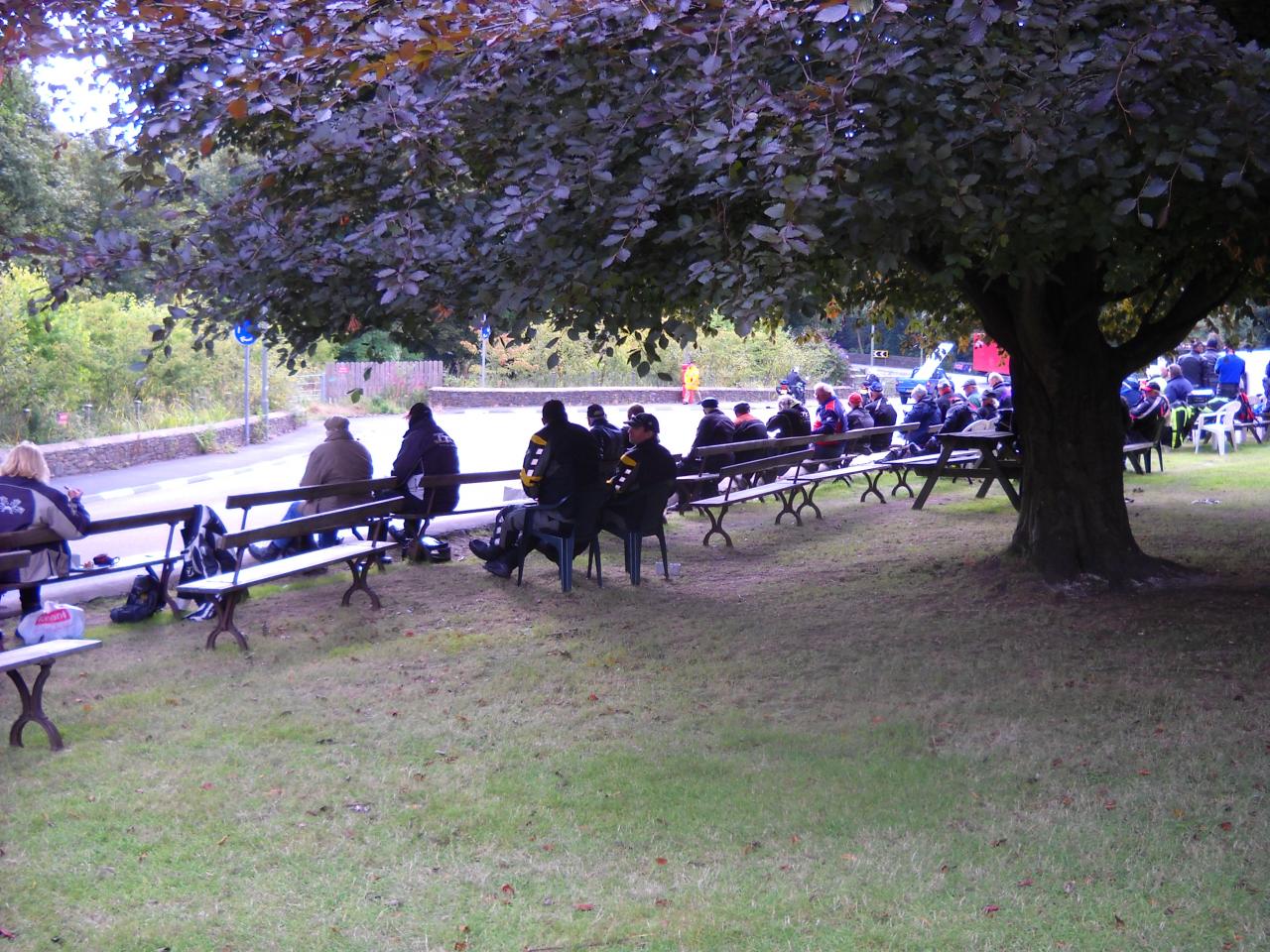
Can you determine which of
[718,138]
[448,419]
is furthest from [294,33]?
[448,419]

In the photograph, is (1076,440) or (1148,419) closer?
(1076,440)

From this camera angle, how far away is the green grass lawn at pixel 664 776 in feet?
14.0

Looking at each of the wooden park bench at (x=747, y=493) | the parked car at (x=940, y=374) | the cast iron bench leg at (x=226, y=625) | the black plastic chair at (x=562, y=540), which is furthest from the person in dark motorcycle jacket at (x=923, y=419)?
the cast iron bench leg at (x=226, y=625)

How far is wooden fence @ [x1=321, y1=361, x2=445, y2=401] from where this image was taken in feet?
133

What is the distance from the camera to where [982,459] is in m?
14.4

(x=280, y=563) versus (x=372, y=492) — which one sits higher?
(x=372, y=492)

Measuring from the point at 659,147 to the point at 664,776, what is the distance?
10.0 feet

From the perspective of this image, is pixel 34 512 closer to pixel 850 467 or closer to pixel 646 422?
pixel 646 422

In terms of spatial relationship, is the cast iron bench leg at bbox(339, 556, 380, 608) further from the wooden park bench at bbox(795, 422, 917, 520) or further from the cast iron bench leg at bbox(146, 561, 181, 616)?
the wooden park bench at bbox(795, 422, 917, 520)

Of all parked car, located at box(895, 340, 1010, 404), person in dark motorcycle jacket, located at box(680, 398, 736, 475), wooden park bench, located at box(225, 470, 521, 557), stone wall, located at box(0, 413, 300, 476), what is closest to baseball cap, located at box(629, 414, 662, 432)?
wooden park bench, located at box(225, 470, 521, 557)

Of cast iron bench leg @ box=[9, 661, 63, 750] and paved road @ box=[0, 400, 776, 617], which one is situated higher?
paved road @ box=[0, 400, 776, 617]

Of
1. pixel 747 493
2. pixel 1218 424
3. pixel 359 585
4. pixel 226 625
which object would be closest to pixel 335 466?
pixel 359 585

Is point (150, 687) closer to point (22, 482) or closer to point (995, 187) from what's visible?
point (22, 482)

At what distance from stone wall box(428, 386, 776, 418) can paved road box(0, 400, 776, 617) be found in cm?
446
